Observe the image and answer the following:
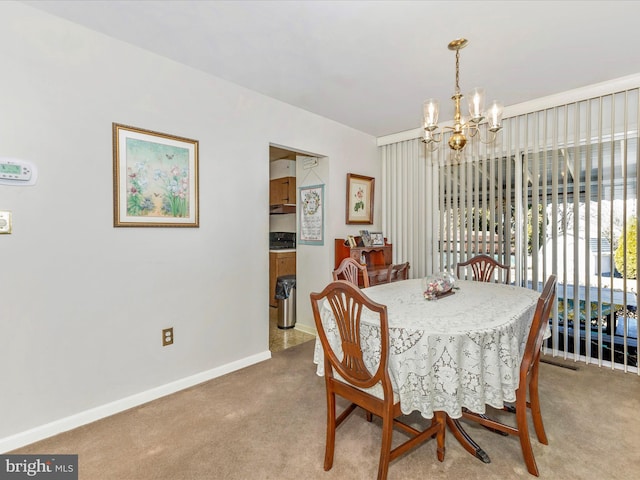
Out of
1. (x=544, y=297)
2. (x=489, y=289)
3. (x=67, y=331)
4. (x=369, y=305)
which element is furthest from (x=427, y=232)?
(x=67, y=331)

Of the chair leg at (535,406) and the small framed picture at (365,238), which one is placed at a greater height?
the small framed picture at (365,238)

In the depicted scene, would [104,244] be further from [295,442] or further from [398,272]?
[398,272]

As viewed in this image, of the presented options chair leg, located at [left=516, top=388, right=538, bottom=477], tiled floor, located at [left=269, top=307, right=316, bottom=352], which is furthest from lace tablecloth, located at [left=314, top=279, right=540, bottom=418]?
tiled floor, located at [left=269, top=307, right=316, bottom=352]

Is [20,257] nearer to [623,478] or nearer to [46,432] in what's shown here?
[46,432]

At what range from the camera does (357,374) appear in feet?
5.01

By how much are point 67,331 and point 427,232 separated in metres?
3.56

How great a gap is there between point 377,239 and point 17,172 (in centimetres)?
326

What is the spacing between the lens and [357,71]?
2.57 meters

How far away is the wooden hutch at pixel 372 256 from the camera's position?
353cm

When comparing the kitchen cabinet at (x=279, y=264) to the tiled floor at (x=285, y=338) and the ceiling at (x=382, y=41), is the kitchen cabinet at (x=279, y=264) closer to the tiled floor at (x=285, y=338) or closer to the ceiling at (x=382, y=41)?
the tiled floor at (x=285, y=338)

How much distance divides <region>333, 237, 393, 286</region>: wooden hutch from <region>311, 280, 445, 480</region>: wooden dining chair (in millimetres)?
1637

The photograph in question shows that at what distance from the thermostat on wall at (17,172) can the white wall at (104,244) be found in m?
0.03

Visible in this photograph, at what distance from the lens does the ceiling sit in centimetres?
186

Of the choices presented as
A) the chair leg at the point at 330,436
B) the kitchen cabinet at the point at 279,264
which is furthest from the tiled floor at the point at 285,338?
the chair leg at the point at 330,436
